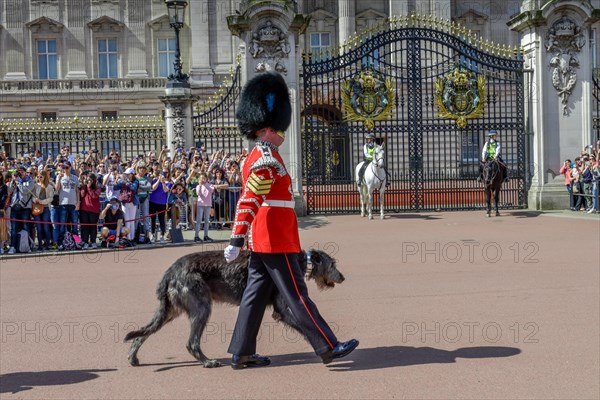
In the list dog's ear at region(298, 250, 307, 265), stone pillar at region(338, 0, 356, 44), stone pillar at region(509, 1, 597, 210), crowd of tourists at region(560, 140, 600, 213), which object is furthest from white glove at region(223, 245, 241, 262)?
stone pillar at region(338, 0, 356, 44)

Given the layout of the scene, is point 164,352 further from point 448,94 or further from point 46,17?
point 46,17

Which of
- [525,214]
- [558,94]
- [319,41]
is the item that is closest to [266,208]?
[525,214]

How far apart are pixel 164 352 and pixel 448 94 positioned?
15380 mm

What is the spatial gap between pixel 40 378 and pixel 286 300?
1.96m

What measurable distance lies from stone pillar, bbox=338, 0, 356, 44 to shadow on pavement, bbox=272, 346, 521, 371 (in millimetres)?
39738

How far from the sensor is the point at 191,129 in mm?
20750

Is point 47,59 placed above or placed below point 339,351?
above

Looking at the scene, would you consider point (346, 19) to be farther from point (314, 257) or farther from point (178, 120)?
point (314, 257)

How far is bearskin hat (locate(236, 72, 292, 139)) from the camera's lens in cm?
654

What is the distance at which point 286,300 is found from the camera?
6316 millimetres

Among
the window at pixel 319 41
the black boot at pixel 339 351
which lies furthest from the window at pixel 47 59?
the black boot at pixel 339 351

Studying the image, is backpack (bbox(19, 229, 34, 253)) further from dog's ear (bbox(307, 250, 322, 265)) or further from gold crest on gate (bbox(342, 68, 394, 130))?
dog's ear (bbox(307, 250, 322, 265))

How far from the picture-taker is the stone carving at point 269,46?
18984mm

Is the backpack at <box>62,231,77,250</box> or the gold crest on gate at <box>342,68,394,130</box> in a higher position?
the gold crest on gate at <box>342,68,394,130</box>
